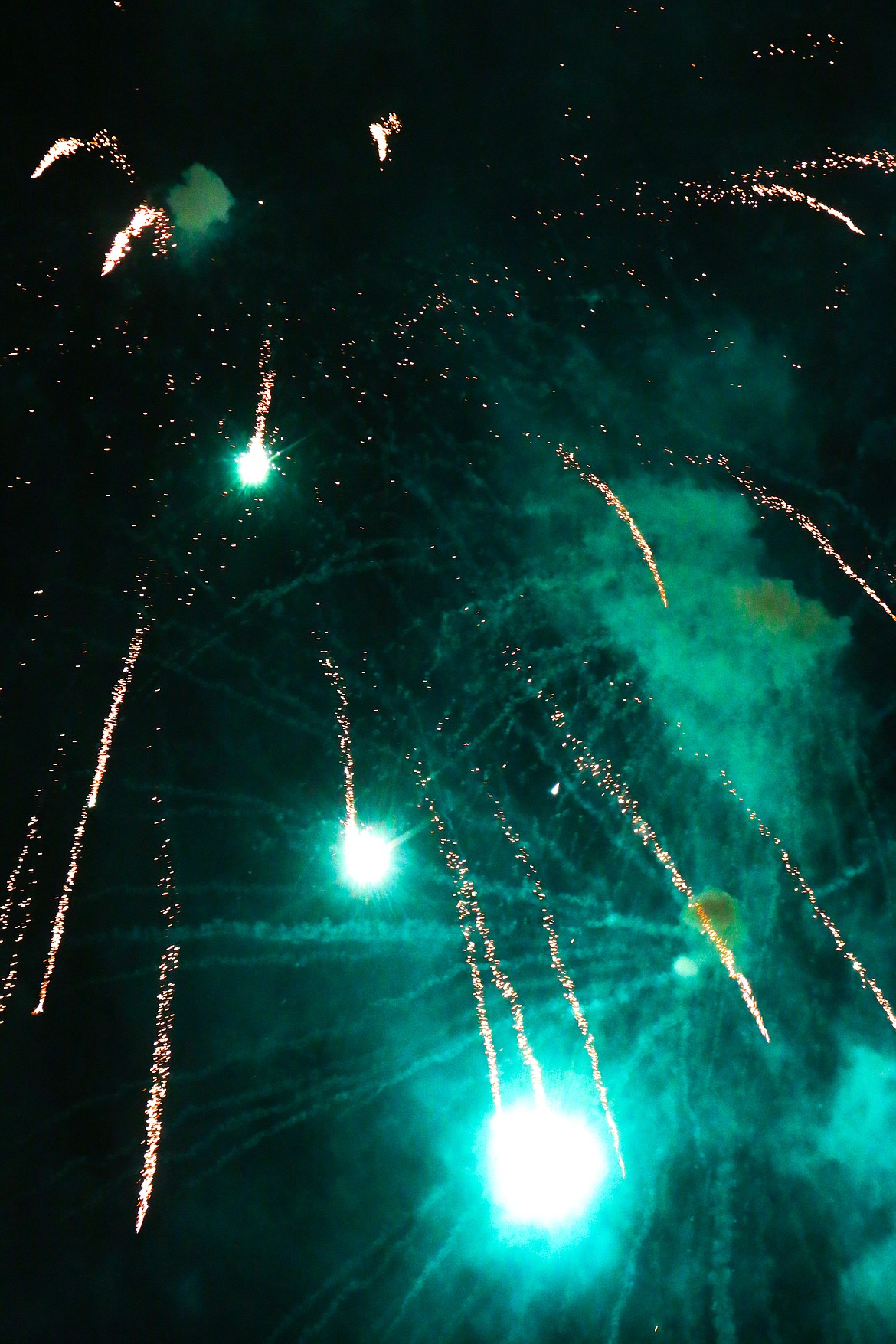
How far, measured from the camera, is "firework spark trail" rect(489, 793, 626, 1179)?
1.60 metres

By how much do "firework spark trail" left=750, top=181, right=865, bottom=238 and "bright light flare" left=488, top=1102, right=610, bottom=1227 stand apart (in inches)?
67.0

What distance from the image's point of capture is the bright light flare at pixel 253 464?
1578 mm

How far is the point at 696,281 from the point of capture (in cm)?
167

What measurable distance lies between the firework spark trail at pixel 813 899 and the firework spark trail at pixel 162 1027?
100 cm

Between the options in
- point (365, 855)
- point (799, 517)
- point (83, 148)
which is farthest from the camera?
point (799, 517)

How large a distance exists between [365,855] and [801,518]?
40.3 inches

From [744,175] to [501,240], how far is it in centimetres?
47

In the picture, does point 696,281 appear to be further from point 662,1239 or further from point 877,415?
point 662,1239

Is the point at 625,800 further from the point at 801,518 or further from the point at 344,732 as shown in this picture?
the point at 801,518

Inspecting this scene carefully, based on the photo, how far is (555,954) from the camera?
1613 millimetres

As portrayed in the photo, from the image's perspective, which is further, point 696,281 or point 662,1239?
point 696,281

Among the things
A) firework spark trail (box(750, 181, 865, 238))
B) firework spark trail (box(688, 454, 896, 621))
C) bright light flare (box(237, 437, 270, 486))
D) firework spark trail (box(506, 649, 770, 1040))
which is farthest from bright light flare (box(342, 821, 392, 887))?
firework spark trail (box(750, 181, 865, 238))

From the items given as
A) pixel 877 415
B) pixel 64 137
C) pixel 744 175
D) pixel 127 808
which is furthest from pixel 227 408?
pixel 877 415

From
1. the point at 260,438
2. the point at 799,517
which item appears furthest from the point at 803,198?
the point at 260,438
